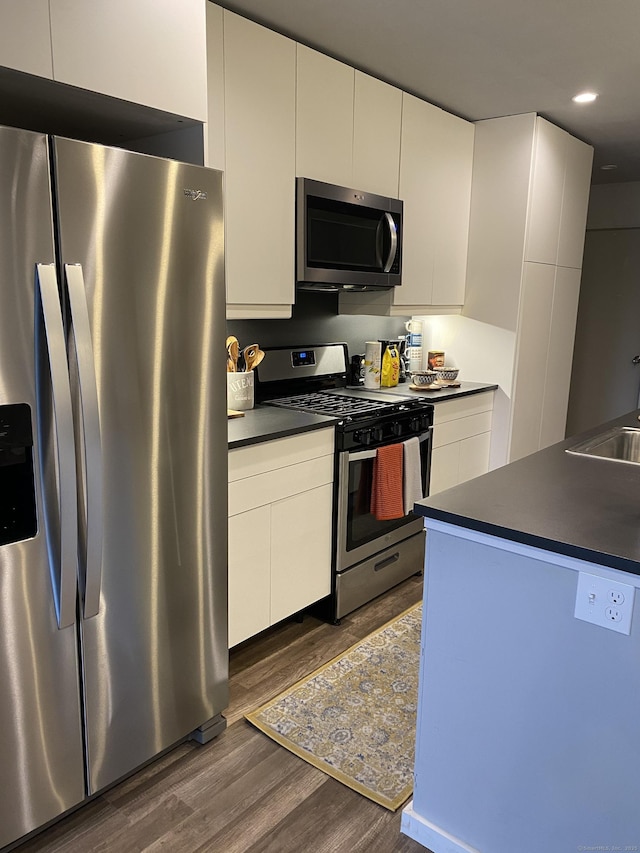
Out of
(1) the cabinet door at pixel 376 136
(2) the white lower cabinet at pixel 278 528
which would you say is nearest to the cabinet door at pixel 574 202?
(1) the cabinet door at pixel 376 136

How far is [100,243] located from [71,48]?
46cm

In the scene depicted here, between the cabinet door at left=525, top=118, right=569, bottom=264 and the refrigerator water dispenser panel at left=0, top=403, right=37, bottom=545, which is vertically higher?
the cabinet door at left=525, top=118, right=569, bottom=264

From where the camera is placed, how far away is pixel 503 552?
4.78 feet

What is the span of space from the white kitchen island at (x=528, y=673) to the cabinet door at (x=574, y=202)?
277cm

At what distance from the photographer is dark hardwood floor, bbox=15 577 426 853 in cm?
170

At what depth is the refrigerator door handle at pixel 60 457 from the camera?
4.71 feet

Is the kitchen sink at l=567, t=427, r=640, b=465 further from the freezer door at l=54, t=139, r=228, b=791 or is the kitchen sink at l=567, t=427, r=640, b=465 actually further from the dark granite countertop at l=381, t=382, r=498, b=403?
the freezer door at l=54, t=139, r=228, b=791

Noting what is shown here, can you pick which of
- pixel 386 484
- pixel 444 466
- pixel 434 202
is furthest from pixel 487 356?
pixel 386 484

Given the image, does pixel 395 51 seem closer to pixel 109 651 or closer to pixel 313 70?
pixel 313 70

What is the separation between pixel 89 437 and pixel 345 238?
70.3 inches

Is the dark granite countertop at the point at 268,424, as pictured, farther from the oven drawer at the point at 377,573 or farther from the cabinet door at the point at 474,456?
the cabinet door at the point at 474,456

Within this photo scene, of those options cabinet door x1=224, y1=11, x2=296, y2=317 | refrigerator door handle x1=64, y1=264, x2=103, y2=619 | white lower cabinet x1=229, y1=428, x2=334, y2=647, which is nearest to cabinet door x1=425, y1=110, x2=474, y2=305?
cabinet door x1=224, y1=11, x2=296, y2=317

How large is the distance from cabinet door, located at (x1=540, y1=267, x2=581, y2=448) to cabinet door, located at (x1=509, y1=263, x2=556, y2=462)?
8 centimetres

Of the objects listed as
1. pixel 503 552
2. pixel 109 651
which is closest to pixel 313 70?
pixel 503 552
